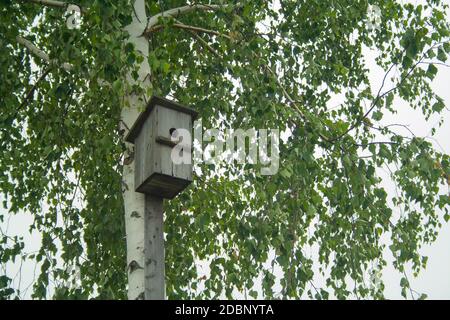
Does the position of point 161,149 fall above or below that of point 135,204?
above

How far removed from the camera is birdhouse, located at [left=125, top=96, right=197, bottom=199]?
378cm

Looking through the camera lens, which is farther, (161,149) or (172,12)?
(172,12)

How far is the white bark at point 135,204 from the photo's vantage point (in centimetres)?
379

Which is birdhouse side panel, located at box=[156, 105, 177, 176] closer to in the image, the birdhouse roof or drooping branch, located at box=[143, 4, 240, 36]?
the birdhouse roof

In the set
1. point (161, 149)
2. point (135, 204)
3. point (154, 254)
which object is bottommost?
point (154, 254)

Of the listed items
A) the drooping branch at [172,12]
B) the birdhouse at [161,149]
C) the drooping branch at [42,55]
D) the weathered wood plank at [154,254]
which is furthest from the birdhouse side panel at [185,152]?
the drooping branch at [42,55]

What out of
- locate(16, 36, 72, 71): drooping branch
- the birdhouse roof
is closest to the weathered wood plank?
the birdhouse roof

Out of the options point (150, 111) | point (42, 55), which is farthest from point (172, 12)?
point (150, 111)

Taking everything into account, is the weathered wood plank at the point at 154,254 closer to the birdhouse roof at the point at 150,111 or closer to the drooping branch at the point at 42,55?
the birdhouse roof at the point at 150,111

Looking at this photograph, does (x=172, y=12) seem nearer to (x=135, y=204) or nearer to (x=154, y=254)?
(x=135, y=204)

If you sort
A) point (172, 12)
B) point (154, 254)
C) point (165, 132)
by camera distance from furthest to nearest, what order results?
point (172, 12)
point (165, 132)
point (154, 254)

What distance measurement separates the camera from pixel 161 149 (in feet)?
12.6

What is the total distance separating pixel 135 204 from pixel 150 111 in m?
0.59
